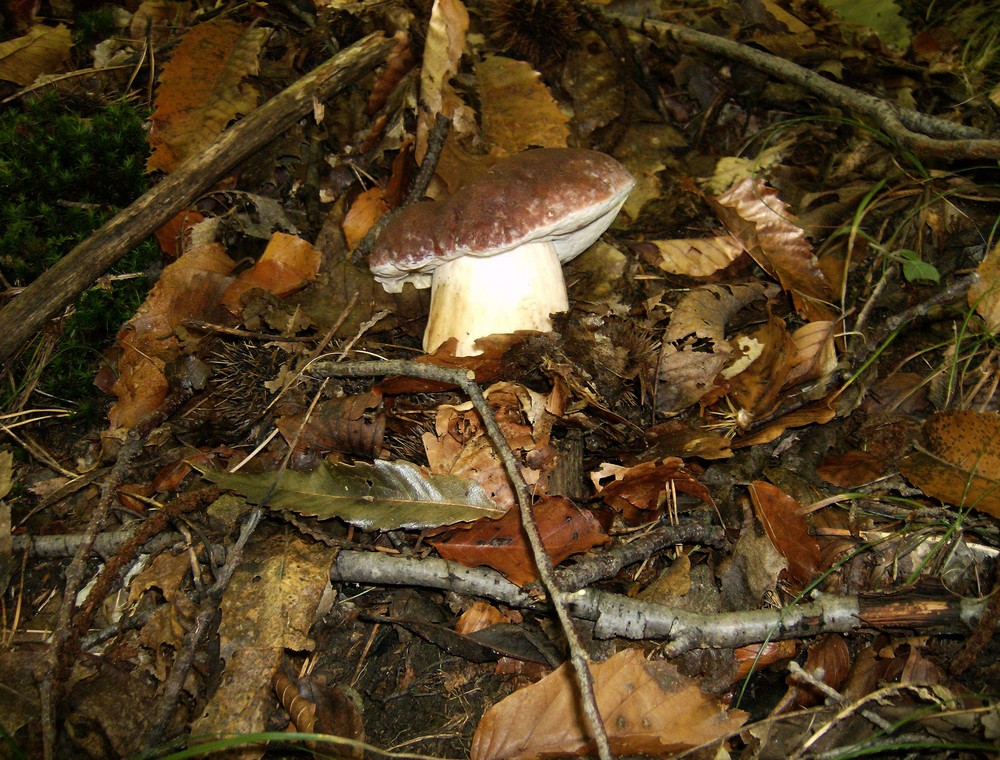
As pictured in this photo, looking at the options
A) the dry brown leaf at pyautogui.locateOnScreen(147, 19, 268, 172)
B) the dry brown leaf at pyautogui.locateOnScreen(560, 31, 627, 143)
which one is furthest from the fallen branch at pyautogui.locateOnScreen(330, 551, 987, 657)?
the dry brown leaf at pyautogui.locateOnScreen(147, 19, 268, 172)

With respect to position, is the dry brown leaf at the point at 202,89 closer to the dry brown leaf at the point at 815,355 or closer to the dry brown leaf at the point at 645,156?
the dry brown leaf at the point at 645,156

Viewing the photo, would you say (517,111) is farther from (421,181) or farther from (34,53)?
(34,53)

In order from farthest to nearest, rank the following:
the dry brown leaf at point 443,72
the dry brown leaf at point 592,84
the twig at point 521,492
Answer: the dry brown leaf at point 592,84 < the dry brown leaf at point 443,72 < the twig at point 521,492

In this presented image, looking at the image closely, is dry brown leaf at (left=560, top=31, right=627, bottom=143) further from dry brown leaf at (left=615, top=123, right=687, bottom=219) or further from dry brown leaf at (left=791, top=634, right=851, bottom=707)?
dry brown leaf at (left=791, top=634, right=851, bottom=707)

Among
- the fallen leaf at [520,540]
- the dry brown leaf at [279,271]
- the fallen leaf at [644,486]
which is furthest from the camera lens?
the dry brown leaf at [279,271]

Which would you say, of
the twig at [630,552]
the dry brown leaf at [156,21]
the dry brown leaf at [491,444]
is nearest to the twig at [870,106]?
the twig at [630,552]

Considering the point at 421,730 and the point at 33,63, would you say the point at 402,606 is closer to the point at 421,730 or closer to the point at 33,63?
the point at 421,730
